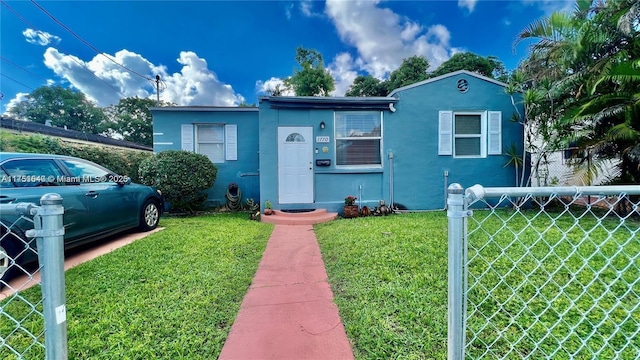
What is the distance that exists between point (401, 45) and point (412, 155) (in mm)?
7036

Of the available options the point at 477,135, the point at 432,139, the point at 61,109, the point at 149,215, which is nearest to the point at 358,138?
the point at 432,139

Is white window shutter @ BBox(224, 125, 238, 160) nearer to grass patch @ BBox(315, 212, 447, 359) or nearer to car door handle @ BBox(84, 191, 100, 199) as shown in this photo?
car door handle @ BBox(84, 191, 100, 199)

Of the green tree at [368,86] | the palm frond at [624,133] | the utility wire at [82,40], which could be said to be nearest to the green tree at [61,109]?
the utility wire at [82,40]

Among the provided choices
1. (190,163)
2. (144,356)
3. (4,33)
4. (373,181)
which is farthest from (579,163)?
(4,33)

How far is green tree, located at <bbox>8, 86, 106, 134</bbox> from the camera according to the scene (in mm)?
13133

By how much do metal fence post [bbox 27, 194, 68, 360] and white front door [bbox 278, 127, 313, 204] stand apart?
6.17m

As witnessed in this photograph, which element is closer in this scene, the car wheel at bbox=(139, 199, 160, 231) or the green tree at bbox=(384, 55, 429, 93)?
the car wheel at bbox=(139, 199, 160, 231)

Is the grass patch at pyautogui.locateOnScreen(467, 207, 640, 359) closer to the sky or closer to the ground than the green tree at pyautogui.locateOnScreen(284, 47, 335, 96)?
closer to the ground

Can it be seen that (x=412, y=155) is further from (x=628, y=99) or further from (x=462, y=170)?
(x=628, y=99)

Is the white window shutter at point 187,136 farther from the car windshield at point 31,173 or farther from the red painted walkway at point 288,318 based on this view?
the red painted walkway at point 288,318

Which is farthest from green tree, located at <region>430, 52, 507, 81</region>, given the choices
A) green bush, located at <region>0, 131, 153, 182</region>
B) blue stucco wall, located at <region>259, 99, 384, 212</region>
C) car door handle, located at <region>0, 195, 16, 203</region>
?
car door handle, located at <region>0, 195, 16, 203</region>

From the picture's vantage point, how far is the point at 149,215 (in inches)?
215

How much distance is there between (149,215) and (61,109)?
61.0ft

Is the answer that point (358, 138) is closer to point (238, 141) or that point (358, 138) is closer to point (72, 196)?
point (238, 141)
